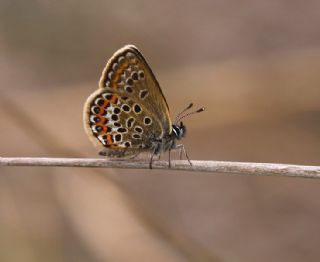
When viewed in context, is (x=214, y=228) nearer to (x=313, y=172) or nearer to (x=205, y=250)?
(x=205, y=250)

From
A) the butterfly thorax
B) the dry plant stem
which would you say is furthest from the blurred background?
the dry plant stem

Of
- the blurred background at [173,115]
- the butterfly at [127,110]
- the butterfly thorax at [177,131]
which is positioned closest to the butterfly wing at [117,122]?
the butterfly at [127,110]

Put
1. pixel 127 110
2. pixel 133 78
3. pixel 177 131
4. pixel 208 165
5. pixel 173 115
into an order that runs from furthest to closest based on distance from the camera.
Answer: pixel 173 115, pixel 177 131, pixel 127 110, pixel 133 78, pixel 208 165

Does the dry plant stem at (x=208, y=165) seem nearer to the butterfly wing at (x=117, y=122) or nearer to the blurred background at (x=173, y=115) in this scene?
the butterfly wing at (x=117, y=122)

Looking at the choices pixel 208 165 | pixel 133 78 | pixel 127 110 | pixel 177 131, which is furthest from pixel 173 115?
pixel 208 165

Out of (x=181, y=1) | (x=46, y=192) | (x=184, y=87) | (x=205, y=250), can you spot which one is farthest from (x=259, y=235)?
(x=181, y=1)

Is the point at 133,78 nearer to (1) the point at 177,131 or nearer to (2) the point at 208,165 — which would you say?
(1) the point at 177,131

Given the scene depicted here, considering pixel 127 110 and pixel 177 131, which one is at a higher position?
pixel 127 110
